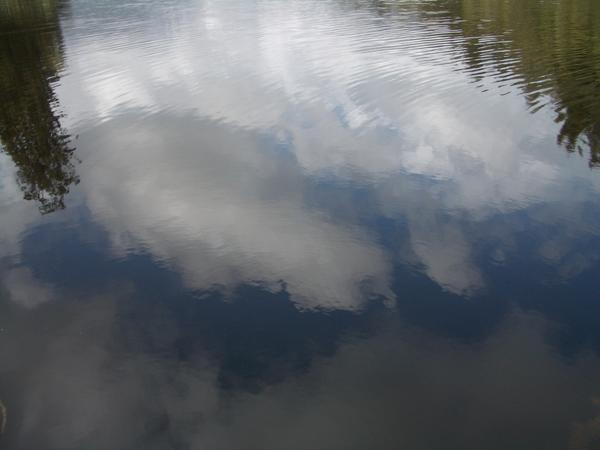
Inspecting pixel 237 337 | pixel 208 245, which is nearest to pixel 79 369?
pixel 237 337

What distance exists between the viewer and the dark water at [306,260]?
A: 11414mm

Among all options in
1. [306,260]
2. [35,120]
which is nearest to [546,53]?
[306,260]

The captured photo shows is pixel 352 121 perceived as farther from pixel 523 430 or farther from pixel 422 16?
pixel 422 16

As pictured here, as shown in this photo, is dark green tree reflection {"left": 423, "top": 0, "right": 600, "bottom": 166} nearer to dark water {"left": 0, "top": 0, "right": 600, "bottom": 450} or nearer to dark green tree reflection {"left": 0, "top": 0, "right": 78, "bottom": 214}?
dark water {"left": 0, "top": 0, "right": 600, "bottom": 450}

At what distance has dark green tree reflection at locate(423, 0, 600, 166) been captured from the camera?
25.3 m

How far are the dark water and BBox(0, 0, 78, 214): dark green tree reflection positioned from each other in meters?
0.18

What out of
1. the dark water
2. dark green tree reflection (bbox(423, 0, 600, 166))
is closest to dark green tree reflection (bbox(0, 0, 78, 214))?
the dark water

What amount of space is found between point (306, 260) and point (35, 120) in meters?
21.0

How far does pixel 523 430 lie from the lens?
10.7m

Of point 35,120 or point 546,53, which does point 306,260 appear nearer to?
point 35,120

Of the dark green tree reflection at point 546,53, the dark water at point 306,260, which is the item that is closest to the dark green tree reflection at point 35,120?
the dark water at point 306,260

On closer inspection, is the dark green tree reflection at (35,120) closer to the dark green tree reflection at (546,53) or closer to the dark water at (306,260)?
the dark water at (306,260)

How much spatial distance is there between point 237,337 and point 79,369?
12.7 ft

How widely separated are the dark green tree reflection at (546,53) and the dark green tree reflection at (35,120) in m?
22.4
